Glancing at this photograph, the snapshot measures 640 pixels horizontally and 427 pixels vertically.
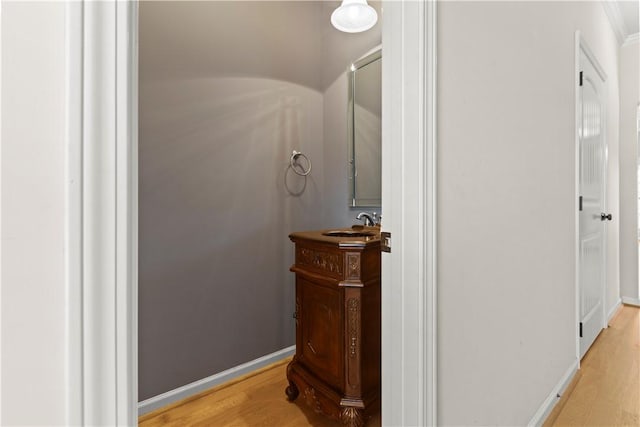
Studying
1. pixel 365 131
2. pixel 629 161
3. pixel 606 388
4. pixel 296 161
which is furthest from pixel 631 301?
pixel 296 161

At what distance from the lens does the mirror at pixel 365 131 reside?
2.21 metres

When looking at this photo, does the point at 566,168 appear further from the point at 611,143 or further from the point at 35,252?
the point at 35,252

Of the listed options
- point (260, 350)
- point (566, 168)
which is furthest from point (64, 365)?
point (566, 168)

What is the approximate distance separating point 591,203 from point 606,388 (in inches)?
44.8

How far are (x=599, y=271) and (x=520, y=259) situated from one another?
176cm

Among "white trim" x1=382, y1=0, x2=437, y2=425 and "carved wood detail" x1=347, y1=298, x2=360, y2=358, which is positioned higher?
"white trim" x1=382, y1=0, x2=437, y2=425

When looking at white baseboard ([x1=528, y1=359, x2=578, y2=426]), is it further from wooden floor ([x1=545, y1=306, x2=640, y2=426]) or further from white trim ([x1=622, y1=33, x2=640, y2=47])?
white trim ([x1=622, y1=33, x2=640, y2=47])

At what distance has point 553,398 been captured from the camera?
A: 1.67 meters

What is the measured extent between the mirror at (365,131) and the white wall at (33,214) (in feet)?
6.33

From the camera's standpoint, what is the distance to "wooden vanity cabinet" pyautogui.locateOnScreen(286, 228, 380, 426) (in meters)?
1.48

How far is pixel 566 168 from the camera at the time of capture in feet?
5.97

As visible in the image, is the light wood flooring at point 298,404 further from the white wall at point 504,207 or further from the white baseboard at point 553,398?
the white wall at point 504,207

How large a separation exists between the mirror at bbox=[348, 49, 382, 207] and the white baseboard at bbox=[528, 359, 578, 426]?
4.33ft

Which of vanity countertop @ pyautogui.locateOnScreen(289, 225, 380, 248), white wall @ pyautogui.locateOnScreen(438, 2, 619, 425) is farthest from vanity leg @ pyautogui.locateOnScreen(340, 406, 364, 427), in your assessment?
vanity countertop @ pyautogui.locateOnScreen(289, 225, 380, 248)
